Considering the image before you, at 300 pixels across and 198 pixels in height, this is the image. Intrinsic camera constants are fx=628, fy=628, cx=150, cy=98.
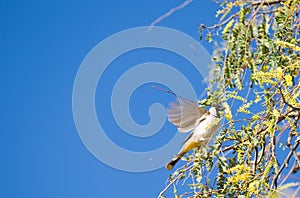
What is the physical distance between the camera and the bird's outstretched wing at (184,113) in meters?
2.61

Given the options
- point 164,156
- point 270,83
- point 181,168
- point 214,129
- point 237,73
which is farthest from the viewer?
point 164,156

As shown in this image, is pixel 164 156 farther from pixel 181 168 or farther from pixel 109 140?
pixel 181 168

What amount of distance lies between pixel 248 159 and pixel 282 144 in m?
0.14

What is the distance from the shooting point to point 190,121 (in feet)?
9.00

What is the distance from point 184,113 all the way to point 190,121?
0.25ft

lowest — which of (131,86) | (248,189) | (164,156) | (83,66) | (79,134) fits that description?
(248,189)

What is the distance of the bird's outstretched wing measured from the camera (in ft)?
8.55

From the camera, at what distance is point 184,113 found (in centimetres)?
268

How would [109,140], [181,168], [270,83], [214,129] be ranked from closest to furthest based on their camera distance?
[270,83] → [181,168] → [214,129] → [109,140]

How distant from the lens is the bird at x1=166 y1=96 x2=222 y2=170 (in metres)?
2.57

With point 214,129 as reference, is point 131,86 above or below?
above

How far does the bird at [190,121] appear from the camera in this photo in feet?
8.43

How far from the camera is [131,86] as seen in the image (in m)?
3.63

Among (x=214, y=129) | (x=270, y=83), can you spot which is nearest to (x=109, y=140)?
(x=214, y=129)
